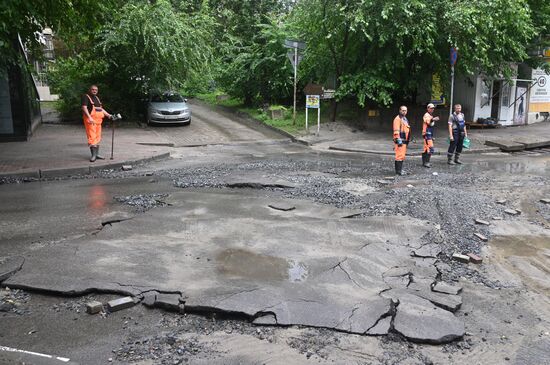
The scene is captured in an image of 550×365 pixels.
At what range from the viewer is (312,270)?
5555 millimetres

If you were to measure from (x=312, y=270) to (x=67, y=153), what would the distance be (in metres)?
10.00

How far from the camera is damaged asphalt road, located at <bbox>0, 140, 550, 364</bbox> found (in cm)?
424

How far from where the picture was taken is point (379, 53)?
19.9 meters

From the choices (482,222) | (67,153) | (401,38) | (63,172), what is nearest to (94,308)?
(482,222)

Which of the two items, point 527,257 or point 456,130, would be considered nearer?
point 527,257

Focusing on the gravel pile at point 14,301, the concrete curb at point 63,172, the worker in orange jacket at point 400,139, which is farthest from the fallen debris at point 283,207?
the concrete curb at point 63,172

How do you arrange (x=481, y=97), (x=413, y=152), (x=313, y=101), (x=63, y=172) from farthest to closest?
(x=481, y=97)
(x=313, y=101)
(x=413, y=152)
(x=63, y=172)

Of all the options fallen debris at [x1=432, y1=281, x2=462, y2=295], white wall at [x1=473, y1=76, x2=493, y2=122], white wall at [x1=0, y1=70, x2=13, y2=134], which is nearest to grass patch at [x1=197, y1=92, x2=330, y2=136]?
white wall at [x1=473, y1=76, x2=493, y2=122]

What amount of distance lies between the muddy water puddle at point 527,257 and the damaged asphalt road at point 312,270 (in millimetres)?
36

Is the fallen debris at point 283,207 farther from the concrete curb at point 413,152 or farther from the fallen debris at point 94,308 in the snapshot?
the concrete curb at point 413,152

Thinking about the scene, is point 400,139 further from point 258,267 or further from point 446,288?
point 258,267

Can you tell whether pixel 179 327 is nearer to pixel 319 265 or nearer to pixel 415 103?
pixel 319 265

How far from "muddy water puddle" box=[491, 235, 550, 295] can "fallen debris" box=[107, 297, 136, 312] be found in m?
4.25

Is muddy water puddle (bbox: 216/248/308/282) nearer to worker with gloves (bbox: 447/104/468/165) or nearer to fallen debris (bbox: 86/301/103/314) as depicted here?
fallen debris (bbox: 86/301/103/314)
